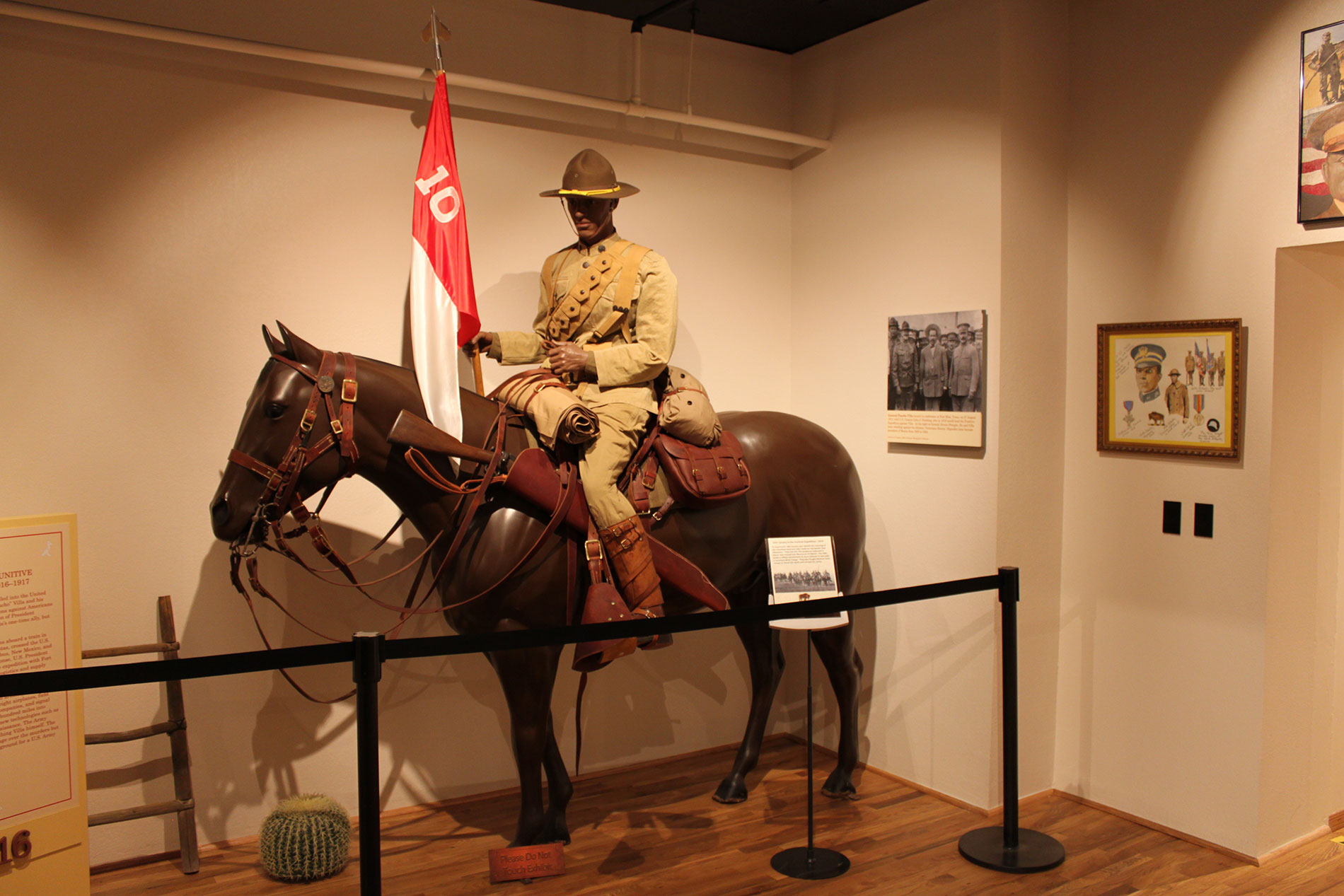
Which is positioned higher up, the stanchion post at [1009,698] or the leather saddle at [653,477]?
the leather saddle at [653,477]

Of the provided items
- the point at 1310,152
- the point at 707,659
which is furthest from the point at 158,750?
the point at 1310,152

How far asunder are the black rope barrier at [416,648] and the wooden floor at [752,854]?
1.09m

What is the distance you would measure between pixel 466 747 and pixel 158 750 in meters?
1.18

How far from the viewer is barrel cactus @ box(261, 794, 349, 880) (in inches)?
132

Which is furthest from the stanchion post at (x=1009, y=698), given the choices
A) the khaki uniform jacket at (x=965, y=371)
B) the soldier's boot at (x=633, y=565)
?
the soldier's boot at (x=633, y=565)

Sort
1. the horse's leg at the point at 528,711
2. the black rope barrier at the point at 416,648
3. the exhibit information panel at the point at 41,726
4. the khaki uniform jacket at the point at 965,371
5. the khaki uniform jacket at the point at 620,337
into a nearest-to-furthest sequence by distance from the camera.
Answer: the black rope barrier at the point at 416,648 < the exhibit information panel at the point at 41,726 < the horse's leg at the point at 528,711 < the khaki uniform jacket at the point at 620,337 < the khaki uniform jacket at the point at 965,371

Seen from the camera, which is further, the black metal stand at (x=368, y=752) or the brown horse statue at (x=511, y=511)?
the brown horse statue at (x=511, y=511)

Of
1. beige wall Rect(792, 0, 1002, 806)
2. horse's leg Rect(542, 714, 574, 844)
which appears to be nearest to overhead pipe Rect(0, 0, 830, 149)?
beige wall Rect(792, 0, 1002, 806)

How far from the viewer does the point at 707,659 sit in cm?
489

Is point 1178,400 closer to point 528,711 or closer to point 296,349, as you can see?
point 528,711

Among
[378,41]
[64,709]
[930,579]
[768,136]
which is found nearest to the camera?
[64,709]

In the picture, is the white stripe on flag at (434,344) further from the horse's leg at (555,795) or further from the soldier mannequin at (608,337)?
the horse's leg at (555,795)

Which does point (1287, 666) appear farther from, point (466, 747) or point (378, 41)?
point (378, 41)

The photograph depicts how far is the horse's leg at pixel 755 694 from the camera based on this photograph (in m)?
4.20
